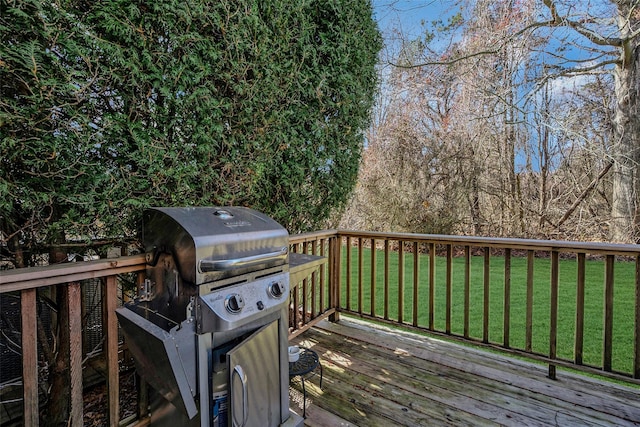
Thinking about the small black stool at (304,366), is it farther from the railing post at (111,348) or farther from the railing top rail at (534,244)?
the railing top rail at (534,244)

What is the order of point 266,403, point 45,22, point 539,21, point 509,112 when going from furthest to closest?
point 509,112 < point 539,21 < point 266,403 < point 45,22

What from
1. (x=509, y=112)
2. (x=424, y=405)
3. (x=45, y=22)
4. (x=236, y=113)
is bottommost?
(x=424, y=405)

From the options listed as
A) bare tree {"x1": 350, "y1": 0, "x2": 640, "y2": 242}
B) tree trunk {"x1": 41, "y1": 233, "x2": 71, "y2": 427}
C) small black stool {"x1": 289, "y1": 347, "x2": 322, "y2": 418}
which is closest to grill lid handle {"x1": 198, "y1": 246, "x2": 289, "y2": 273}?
small black stool {"x1": 289, "y1": 347, "x2": 322, "y2": 418}

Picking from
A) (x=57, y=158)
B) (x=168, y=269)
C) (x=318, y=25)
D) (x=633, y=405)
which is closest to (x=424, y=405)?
(x=633, y=405)

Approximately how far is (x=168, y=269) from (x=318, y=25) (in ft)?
8.56

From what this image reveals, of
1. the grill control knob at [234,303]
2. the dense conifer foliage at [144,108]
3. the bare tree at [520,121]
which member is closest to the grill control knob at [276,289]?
the grill control knob at [234,303]

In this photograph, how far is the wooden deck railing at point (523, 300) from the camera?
2438 millimetres

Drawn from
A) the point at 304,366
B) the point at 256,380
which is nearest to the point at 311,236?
the point at 304,366

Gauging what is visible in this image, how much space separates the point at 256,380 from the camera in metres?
1.60

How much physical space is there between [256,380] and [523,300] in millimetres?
4438

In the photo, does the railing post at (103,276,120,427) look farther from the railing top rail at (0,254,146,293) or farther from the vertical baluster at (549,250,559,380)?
the vertical baluster at (549,250,559,380)

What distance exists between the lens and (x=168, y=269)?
1465 millimetres

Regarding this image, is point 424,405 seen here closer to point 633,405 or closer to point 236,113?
point 633,405

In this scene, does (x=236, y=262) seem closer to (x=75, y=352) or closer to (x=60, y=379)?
(x=75, y=352)
